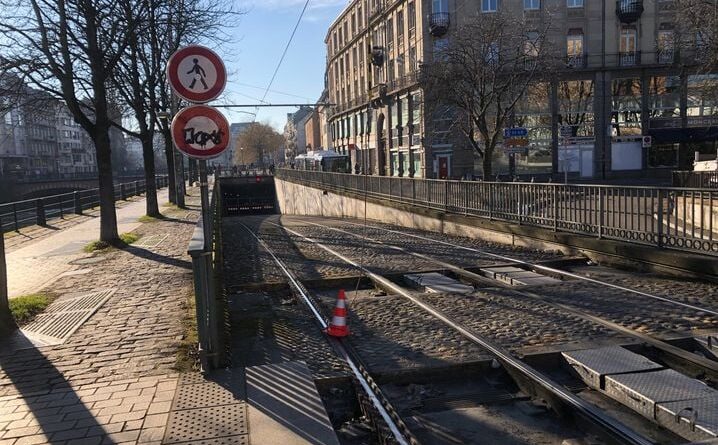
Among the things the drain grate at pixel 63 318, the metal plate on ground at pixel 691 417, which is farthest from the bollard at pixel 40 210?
the metal plate on ground at pixel 691 417

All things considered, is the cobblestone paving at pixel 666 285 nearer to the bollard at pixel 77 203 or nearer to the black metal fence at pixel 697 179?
the black metal fence at pixel 697 179

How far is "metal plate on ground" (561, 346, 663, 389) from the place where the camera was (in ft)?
16.8

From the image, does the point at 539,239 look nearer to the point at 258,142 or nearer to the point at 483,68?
the point at 483,68

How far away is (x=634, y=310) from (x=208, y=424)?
5.58 m

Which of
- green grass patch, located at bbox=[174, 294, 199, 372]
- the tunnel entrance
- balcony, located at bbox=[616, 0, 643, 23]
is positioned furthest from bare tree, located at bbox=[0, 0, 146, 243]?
the tunnel entrance

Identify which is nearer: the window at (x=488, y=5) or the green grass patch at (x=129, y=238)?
the green grass patch at (x=129, y=238)

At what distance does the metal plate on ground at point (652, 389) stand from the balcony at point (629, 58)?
4446 centimetres

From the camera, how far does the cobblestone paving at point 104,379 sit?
430 cm

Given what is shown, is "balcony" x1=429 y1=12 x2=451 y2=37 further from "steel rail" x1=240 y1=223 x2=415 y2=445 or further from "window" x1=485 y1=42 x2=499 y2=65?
"steel rail" x1=240 y1=223 x2=415 y2=445

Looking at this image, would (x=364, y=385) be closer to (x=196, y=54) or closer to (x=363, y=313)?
(x=363, y=313)

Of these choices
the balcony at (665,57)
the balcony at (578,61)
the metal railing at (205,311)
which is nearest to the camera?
the metal railing at (205,311)

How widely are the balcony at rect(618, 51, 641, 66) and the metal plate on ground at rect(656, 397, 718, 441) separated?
4503 centimetres

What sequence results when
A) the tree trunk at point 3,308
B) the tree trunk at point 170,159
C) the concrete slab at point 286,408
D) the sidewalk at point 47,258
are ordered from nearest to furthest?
the concrete slab at point 286,408
the tree trunk at point 3,308
the sidewalk at point 47,258
the tree trunk at point 170,159

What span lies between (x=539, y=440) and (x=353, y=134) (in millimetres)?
69848
